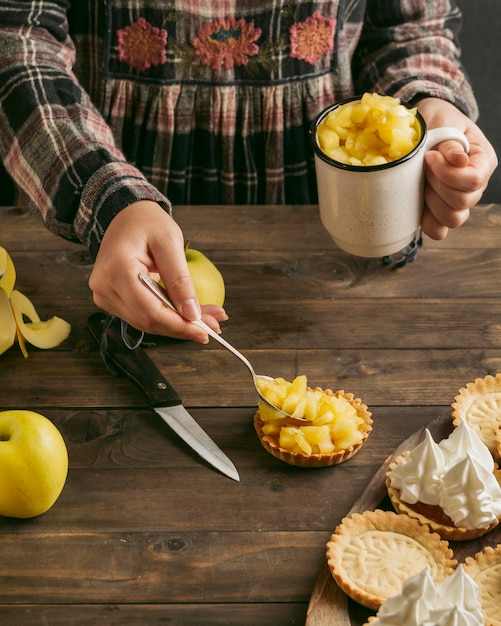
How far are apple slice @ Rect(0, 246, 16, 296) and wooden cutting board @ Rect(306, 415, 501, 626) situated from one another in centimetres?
69

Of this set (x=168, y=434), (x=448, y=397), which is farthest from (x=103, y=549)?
(x=448, y=397)

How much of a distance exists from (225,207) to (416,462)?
0.77 m

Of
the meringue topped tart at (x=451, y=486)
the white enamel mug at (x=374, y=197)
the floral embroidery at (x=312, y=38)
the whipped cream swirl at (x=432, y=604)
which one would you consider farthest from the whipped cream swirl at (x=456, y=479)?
the floral embroidery at (x=312, y=38)

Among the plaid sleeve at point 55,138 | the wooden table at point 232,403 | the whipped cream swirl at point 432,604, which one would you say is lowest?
the wooden table at point 232,403

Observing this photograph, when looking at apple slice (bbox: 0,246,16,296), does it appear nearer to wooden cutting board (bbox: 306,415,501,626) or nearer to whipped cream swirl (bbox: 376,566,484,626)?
wooden cutting board (bbox: 306,415,501,626)

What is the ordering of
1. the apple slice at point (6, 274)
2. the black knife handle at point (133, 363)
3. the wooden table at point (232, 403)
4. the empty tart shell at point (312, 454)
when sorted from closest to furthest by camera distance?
the wooden table at point (232, 403) → the empty tart shell at point (312, 454) → the black knife handle at point (133, 363) → the apple slice at point (6, 274)

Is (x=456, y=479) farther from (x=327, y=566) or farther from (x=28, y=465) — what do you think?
(x=28, y=465)

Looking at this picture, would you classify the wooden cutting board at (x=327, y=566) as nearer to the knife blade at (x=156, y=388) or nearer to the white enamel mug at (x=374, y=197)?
the knife blade at (x=156, y=388)

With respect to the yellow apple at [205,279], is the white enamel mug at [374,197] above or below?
above

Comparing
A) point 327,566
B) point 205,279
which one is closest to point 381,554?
point 327,566

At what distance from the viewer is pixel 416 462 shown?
3.77ft

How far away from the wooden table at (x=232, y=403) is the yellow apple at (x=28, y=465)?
0.03 meters

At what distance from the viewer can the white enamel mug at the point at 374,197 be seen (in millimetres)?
1267

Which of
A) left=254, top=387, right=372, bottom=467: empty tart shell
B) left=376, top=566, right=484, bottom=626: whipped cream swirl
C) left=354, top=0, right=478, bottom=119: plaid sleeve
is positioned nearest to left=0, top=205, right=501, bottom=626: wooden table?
left=254, top=387, right=372, bottom=467: empty tart shell
